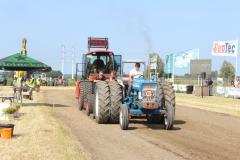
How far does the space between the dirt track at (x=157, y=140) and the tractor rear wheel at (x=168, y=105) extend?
0.30m

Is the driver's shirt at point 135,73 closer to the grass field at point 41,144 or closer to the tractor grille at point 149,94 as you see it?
the tractor grille at point 149,94

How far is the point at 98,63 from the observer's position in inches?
942

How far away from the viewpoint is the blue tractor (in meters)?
16.3

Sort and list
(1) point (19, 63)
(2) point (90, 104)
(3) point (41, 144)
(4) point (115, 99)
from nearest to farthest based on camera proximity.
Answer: (3) point (41, 144) → (4) point (115, 99) → (2) point (90, 104) → (1) point (19, 63)

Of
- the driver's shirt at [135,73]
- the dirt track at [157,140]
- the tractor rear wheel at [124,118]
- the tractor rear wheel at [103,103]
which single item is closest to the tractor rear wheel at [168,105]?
the dirt track at [157,140]

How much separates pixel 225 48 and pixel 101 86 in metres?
34.5

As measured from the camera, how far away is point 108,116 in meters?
17.7

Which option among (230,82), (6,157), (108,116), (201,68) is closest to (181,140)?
(108,116)

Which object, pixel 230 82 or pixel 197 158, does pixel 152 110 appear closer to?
pixel 197 158

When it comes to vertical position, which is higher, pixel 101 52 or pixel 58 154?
pixel 101 52

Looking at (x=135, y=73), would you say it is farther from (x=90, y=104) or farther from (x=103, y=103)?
(x=90, y=104)

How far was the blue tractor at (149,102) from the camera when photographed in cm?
1627

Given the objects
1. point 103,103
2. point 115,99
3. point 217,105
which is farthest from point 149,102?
point 217,105

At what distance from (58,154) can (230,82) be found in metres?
43.3
